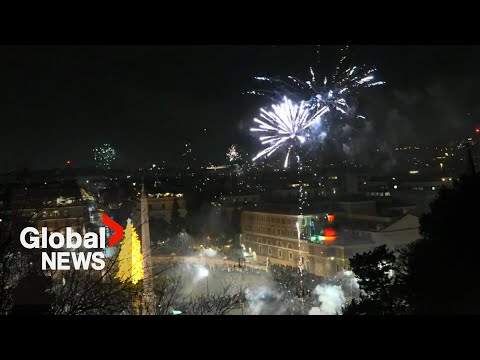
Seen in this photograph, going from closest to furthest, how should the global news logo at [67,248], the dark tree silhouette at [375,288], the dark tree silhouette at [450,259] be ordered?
the global news logo at [67,248]
the dark tree silhouette at [450,259]
the dark tree silhouette at [375,288]

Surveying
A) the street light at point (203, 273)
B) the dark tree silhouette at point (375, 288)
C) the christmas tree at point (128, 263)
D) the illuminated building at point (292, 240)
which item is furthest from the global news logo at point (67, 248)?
the street light at point (203, 273)

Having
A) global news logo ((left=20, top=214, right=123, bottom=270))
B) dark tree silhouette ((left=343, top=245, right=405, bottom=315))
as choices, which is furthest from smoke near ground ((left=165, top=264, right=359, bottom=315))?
global news logo ((left=20, top=214, right=123, bottom=270))

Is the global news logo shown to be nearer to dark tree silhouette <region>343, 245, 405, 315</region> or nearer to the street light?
dark tree silhouette <region>343, 245, 405, 315</region>

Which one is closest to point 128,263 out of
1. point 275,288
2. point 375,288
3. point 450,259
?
point 375,288

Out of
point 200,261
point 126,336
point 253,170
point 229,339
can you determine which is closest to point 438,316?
point 229,339

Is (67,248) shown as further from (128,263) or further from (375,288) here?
(375,288)

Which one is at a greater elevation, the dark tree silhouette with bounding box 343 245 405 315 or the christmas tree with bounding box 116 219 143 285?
the christmas tree with bounding box 116 219 143 285

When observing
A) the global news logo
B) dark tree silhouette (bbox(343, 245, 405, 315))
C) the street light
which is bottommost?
the street light

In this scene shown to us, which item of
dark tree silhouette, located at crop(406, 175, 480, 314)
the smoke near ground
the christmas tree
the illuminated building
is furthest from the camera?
the illuminated building

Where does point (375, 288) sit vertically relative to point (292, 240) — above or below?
below

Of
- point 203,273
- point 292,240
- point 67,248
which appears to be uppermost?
point 67,248

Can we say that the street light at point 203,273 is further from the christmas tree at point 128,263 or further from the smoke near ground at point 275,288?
the christmas tree at point 128,263

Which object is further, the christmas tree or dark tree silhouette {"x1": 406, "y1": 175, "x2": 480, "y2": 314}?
A: the christmas tree

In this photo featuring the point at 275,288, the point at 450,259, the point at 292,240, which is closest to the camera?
the point at 450,259
